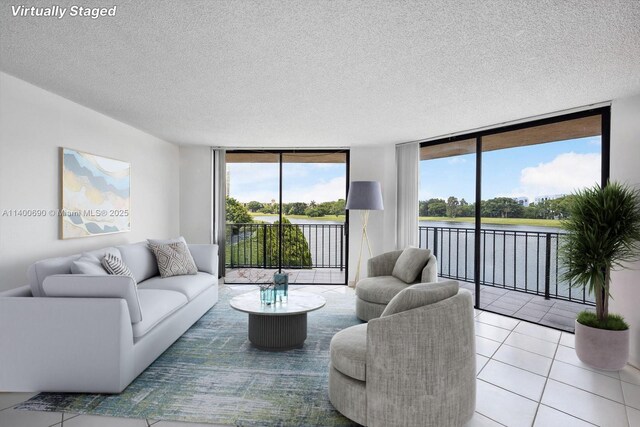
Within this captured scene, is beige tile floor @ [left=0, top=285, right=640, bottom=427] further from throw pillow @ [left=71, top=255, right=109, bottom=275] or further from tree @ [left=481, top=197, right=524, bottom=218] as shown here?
tree @ [left=481, top=197, right=524, bottom=218]

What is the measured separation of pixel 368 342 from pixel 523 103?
294cm

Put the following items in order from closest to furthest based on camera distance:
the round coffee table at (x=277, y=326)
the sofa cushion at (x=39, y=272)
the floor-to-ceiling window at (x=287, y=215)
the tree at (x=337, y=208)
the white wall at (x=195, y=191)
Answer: the sofa cushion at (x=39, y=272) < the round coffee table at (x=277, y=326) < the white wall at (x=195, y=191) < the floor-to-ceiling window at (x=287, y=215) < the tree at (x=337, y=208)

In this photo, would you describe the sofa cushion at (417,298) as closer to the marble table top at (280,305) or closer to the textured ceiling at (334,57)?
the marble table top at (280,305)

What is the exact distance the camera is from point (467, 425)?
2111 millimetres

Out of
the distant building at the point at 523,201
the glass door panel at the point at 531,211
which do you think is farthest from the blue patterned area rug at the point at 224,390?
the distant building at the point at 523,201

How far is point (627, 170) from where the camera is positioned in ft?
10.4

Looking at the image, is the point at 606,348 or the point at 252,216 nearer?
the point at 606,348

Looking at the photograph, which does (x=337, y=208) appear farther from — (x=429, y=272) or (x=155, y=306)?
(x=155, y=306)

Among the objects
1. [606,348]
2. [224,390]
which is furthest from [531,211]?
[224,390]

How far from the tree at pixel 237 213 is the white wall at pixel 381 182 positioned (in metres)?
2.27

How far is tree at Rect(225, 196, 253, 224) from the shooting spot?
6.79 metres

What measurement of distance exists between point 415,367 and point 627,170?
2.94 meters

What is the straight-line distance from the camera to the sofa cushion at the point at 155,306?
268 cm

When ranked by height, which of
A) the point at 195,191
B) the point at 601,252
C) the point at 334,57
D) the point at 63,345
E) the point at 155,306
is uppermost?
the point at 334,57
